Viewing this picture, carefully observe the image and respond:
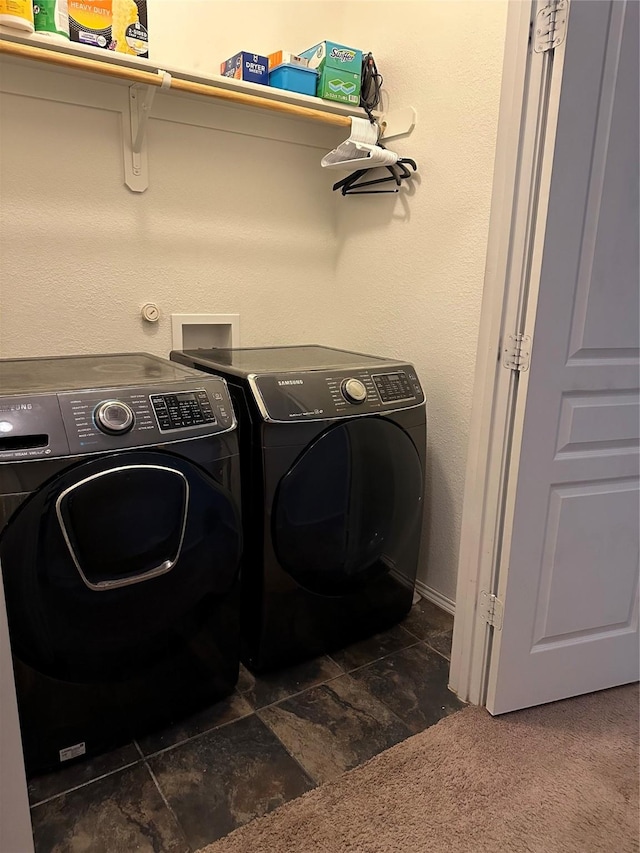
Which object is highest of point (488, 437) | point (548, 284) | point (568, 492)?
point (548, 284)

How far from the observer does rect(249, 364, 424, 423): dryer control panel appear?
5.13 feet

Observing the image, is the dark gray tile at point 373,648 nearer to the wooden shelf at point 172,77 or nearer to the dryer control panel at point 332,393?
the dryer control panel at point 332,393

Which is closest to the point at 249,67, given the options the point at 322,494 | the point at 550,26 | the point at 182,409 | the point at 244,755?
the point at 550,26

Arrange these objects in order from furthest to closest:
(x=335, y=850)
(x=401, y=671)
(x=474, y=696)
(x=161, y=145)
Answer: (x=161, y=145) → (x=401, y=671) → (x=474, y=696) → (x=335, y=850)

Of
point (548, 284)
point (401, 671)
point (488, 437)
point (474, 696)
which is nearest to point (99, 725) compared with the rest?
point (401, 671)

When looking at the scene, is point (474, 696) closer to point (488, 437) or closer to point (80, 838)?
point (488, 437)

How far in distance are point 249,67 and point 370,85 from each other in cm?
46

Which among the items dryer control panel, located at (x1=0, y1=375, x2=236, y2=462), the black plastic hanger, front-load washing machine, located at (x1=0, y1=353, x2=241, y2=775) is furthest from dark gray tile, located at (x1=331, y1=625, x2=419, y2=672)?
the black plastic hanger

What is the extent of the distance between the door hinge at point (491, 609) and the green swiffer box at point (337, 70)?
5.60 feet

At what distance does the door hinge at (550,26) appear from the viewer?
49.9 inches

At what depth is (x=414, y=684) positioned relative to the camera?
1.74 meters

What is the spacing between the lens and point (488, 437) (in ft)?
5.06

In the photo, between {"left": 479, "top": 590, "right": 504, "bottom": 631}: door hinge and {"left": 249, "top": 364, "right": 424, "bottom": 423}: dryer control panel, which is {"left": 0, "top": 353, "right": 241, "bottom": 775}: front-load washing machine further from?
{"left": 479, "top": 590, "right": 504, "bottom": 631}: door hinge

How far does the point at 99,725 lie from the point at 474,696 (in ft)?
3.30
